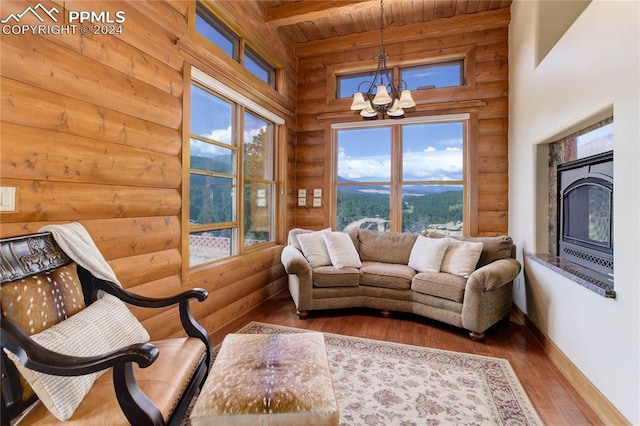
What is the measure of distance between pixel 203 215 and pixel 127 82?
4.09 feet

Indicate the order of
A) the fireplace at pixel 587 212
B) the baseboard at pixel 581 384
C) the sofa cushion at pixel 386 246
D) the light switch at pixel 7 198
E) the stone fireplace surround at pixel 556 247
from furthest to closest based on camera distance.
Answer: the sofa cushion at pixel 386 246
the fireplace at pixel 587 212
the stone fireplace surround at pixel 556 247
the baseboard at pixel 581 384
the light switch at pixel 7 198

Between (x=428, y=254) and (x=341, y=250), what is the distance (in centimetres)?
98

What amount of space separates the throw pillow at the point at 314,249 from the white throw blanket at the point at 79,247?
6.91 feet

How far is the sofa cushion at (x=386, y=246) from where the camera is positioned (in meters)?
3.68

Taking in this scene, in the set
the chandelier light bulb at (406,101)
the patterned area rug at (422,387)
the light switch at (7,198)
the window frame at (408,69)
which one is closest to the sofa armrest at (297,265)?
the patterned area rug at (422,387)

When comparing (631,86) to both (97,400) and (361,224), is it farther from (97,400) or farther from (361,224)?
(361,224)

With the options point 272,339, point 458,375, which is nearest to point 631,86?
point 458,375

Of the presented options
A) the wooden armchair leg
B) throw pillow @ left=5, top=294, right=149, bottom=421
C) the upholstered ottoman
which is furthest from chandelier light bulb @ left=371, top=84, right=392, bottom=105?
throw pillow @ left=5, top=294, right=149, bottom=421

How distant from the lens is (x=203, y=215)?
9.30 feet

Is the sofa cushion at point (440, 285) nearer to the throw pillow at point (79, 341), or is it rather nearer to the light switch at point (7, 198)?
the throw pillow at point (79, 341)

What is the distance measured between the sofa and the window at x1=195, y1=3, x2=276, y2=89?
2.17 meters

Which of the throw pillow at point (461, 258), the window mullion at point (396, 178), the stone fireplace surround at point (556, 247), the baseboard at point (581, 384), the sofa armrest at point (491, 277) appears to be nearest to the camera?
the baseboard at point (581, 384)

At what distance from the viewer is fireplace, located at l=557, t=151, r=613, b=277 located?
6.59ft

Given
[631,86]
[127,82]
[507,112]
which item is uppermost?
[507,112]
